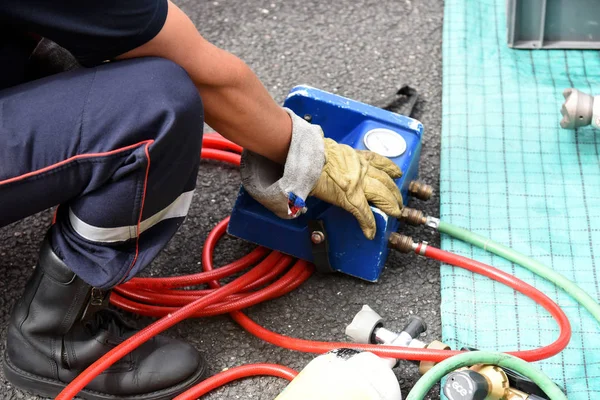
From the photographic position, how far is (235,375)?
1565mm

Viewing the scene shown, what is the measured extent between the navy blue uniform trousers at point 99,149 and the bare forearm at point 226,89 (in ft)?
0.13

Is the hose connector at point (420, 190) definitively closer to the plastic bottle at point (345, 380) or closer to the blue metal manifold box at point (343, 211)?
the blue metal manifold box at point (343, 211)

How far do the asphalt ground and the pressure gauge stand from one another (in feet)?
0.67

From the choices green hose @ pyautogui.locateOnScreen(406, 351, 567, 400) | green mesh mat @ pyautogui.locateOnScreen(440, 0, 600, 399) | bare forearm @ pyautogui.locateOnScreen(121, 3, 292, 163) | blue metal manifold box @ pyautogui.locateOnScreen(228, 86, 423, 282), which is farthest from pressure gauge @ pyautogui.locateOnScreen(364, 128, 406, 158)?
green hose @ pyautogui.locateOnScreen(406, 351, 567, 400)

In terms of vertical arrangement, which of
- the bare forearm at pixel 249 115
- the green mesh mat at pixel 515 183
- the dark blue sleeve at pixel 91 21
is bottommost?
the green mesh mat at pixel 515 183

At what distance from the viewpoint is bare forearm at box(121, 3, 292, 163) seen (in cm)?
134

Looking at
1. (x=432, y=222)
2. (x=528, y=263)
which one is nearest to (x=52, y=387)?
(x=432, y=222)

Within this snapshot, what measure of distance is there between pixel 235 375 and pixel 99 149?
1.81 feet

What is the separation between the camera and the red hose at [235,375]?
5.04ft

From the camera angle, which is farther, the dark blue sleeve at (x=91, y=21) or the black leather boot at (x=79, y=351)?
the black leather boot at (x=79, y=351)

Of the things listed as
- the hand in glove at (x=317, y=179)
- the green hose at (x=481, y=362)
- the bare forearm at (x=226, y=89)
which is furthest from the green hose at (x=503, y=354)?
the bare forearm at (x=226, y=89)

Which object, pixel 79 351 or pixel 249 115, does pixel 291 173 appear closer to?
pixel 249 115

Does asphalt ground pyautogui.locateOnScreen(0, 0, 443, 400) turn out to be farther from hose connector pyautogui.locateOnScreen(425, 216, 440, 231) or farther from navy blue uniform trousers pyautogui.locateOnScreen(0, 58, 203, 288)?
navy blue uniform trousers pyautogui.locateOnScreen(0, 58, 203, 288)

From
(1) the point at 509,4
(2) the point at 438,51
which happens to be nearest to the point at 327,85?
(2) the point at 438,51
